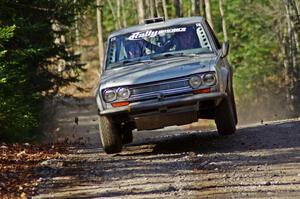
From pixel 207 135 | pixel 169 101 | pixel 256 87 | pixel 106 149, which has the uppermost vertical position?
pixel 169 101

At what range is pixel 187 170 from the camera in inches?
354

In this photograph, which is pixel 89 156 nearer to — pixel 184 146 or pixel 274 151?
pixel 184 146

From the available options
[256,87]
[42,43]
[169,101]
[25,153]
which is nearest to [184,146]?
[169,101]

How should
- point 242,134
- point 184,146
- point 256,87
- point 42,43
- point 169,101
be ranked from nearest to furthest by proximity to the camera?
point 169,101
point 184,146
point 242,134
point 42,43
point 256,87

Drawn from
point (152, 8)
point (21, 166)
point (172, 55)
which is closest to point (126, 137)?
point (172, 55)

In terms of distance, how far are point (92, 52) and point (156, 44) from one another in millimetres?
56127

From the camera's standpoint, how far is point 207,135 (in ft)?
43.3

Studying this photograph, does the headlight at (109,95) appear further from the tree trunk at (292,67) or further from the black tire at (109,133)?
the tree trunk at (292,67)

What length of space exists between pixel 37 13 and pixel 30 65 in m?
1.43

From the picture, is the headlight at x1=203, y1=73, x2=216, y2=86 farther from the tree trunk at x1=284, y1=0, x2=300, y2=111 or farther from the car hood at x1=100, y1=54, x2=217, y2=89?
the tree trunk at x1=284, y1=0, x2=300, y2=111

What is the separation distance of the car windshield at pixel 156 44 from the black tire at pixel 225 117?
44.1 inches

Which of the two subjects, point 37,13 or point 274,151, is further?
point 37,13

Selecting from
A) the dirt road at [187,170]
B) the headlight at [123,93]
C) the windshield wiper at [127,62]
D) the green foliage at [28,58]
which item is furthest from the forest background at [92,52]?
the dirt road at [187,170]

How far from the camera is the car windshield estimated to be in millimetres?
11508
